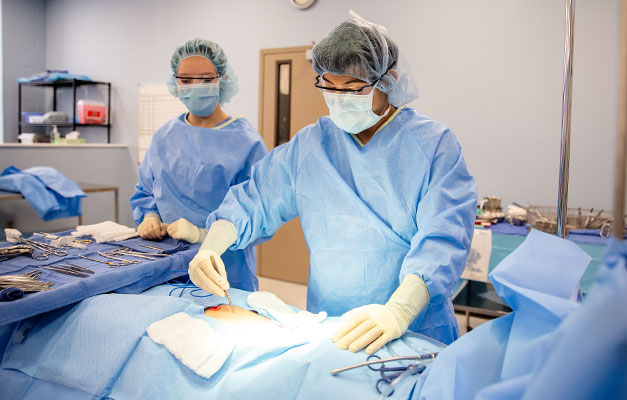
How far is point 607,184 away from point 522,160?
2.02 feet

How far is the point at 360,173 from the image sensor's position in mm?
1631

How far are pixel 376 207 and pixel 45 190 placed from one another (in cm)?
326

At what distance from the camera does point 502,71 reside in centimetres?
382

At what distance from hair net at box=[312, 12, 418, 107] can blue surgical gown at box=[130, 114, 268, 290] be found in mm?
786

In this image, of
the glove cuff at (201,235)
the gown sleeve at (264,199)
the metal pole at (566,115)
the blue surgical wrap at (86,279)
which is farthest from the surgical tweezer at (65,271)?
the metal pole at (566,115)

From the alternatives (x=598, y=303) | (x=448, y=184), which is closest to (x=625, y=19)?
(x=598, y=303)

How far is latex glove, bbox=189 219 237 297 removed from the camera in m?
1.53

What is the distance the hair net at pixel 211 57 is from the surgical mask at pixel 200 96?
0.09 meters

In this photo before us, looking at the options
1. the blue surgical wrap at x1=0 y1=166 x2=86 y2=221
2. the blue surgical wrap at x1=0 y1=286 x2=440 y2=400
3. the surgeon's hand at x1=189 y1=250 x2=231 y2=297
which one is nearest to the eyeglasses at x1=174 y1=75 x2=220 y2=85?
the surgeon's hand at x1=189 y1=250 x2=231 y2=297

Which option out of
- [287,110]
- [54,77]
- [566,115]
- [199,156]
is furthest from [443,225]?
[54,77]

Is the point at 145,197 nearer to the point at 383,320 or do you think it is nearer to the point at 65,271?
the point at 65,271

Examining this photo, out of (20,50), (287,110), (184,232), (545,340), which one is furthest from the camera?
(20,50)

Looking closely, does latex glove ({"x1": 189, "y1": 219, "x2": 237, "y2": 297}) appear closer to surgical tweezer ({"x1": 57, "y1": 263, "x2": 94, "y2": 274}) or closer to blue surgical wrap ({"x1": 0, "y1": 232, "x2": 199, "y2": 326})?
blue surgical wrap ({"x1": 0, "y1": 232, "x2": 199, "y2": 326})

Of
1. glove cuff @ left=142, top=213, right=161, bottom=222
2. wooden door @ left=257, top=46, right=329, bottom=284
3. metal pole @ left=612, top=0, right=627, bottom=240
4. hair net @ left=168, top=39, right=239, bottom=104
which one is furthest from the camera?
wooden door @ left=257, top=46, right=329, bottom=284
